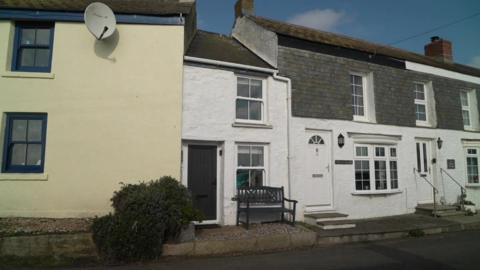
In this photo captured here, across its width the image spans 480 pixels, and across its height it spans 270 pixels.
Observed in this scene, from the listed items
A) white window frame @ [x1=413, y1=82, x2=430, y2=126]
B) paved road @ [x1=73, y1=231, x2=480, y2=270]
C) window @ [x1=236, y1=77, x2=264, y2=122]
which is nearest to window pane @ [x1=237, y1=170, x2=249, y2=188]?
window @ [x1=236, y1=77, x2=264, y2=122]

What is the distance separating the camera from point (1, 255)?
6.02 meters

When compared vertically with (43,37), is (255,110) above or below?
below

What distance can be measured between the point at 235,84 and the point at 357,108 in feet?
17.2

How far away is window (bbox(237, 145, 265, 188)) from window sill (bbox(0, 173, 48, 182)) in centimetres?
518

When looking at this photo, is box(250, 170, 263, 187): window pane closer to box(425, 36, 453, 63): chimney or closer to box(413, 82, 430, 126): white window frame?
box(413, 82, 430, 126): white window frame

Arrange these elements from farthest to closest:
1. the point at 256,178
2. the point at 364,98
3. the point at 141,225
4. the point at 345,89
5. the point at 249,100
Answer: the point at 364,98, the point at 345,89, the point at 249,100, the point at 256,178, the point at 141,225

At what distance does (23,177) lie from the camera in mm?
7695

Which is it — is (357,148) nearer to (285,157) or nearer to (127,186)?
(285,157)

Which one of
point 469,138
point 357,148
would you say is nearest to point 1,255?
point 357,148

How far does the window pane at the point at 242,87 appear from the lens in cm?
981

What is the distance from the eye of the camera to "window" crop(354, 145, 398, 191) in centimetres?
1121

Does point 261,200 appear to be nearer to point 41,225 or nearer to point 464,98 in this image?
point 41,225

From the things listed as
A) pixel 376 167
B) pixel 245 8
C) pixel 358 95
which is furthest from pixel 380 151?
pixel 245 8

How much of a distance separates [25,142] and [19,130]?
364 mm
